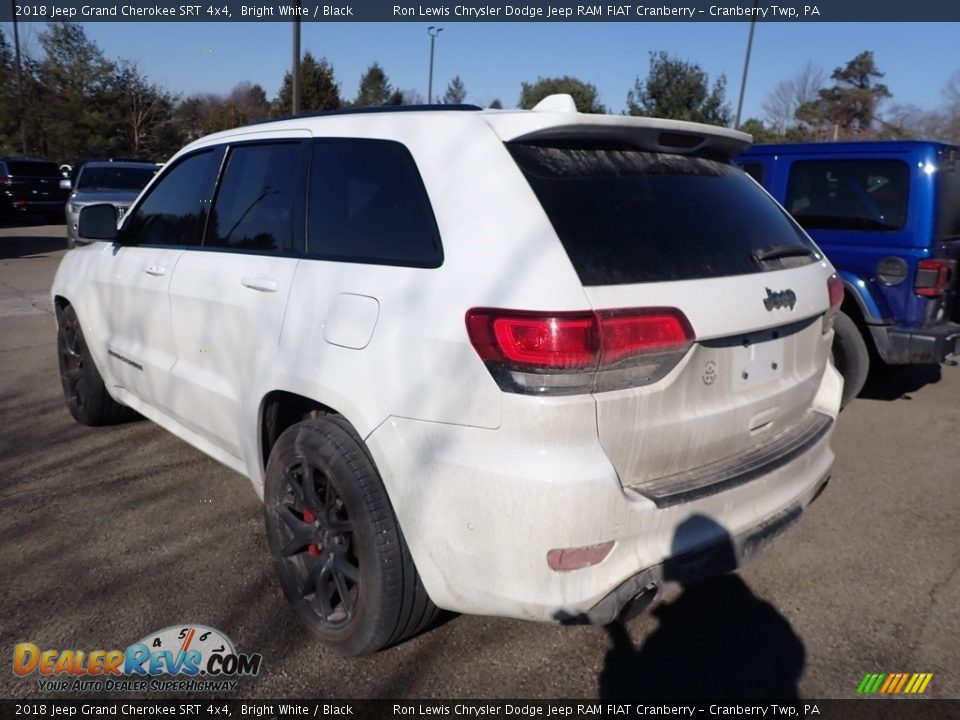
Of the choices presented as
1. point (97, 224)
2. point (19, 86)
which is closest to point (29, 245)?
point (97, 224)

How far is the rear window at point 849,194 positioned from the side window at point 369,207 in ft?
13.1

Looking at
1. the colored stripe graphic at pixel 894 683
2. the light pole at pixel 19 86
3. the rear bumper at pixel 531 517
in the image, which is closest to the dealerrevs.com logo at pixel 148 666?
the rear bumper at pixel 531 517

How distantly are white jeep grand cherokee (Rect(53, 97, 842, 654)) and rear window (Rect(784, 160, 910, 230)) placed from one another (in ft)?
8.39

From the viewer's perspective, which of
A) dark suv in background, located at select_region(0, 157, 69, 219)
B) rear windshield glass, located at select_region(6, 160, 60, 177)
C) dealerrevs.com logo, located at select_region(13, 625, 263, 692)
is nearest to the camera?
dealerrevs.com logo, located at select_region(13, 625, 263, 692)

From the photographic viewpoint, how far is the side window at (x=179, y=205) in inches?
141

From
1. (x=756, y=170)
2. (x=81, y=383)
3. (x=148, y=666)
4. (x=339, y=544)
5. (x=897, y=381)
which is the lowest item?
(x=148, y=666)

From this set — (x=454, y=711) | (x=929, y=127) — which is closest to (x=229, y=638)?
(x=454, y=711)

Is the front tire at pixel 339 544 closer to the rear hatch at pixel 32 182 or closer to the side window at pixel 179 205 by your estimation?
the side window at pixel 179 205

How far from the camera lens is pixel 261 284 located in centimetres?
290

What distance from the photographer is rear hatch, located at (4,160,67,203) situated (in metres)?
18.8

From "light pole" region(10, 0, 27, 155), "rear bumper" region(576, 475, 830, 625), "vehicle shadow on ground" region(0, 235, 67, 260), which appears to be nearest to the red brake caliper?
"rear bumper" region(576, 475, 830, 625)

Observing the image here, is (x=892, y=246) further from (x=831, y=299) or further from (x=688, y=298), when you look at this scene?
(x=688, y=298)

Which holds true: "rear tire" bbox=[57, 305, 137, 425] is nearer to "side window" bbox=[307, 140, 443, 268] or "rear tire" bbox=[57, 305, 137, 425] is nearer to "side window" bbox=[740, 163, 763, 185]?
"side window" bbox=[307, 140, 443, 268]

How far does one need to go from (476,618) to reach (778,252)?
177 cm
